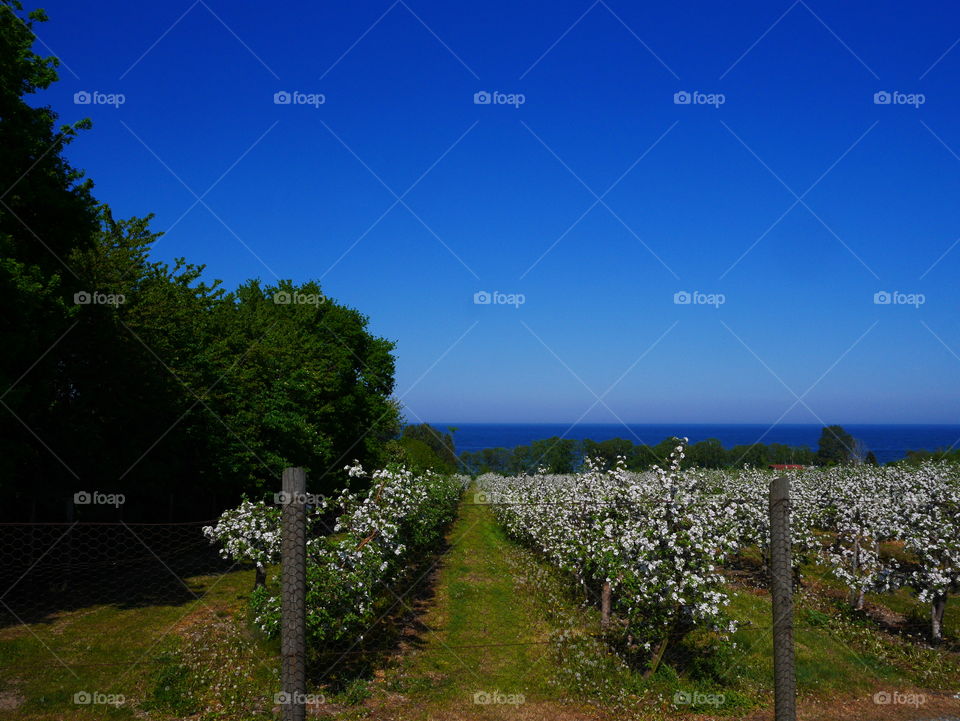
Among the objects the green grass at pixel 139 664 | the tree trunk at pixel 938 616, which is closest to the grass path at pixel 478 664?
the green grass at pixel 139 664

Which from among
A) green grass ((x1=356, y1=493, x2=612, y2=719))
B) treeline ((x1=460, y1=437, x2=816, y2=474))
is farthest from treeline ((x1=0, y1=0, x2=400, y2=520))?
treeline ((x1=460, y1=437, x2=816, y2=474))

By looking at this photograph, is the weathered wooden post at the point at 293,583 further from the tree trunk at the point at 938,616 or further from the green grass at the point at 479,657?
the tree trunk at the point at 938,616

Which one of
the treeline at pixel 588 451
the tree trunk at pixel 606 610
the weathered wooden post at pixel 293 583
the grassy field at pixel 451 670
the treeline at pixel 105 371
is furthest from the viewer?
the treeline at pixel 588 451

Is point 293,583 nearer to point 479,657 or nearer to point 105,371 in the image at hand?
point 479,657

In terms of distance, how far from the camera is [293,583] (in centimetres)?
467

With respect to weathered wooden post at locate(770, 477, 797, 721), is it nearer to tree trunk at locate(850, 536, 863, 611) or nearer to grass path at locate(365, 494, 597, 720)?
grass path at locate(365, 494, 597, 720)

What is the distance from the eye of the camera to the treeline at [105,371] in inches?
553

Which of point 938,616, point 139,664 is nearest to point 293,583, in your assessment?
point 139,664

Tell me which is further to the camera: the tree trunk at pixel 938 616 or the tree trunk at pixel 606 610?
the tree trunk at pixel 938 616

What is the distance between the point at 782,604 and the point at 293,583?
4525mm

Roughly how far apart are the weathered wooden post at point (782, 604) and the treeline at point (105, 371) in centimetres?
1475

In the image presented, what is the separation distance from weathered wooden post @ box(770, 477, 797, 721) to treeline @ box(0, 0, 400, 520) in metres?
14.7

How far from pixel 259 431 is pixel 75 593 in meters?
11.4

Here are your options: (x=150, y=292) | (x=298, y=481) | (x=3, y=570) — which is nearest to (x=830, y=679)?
(x=298, y=481)
